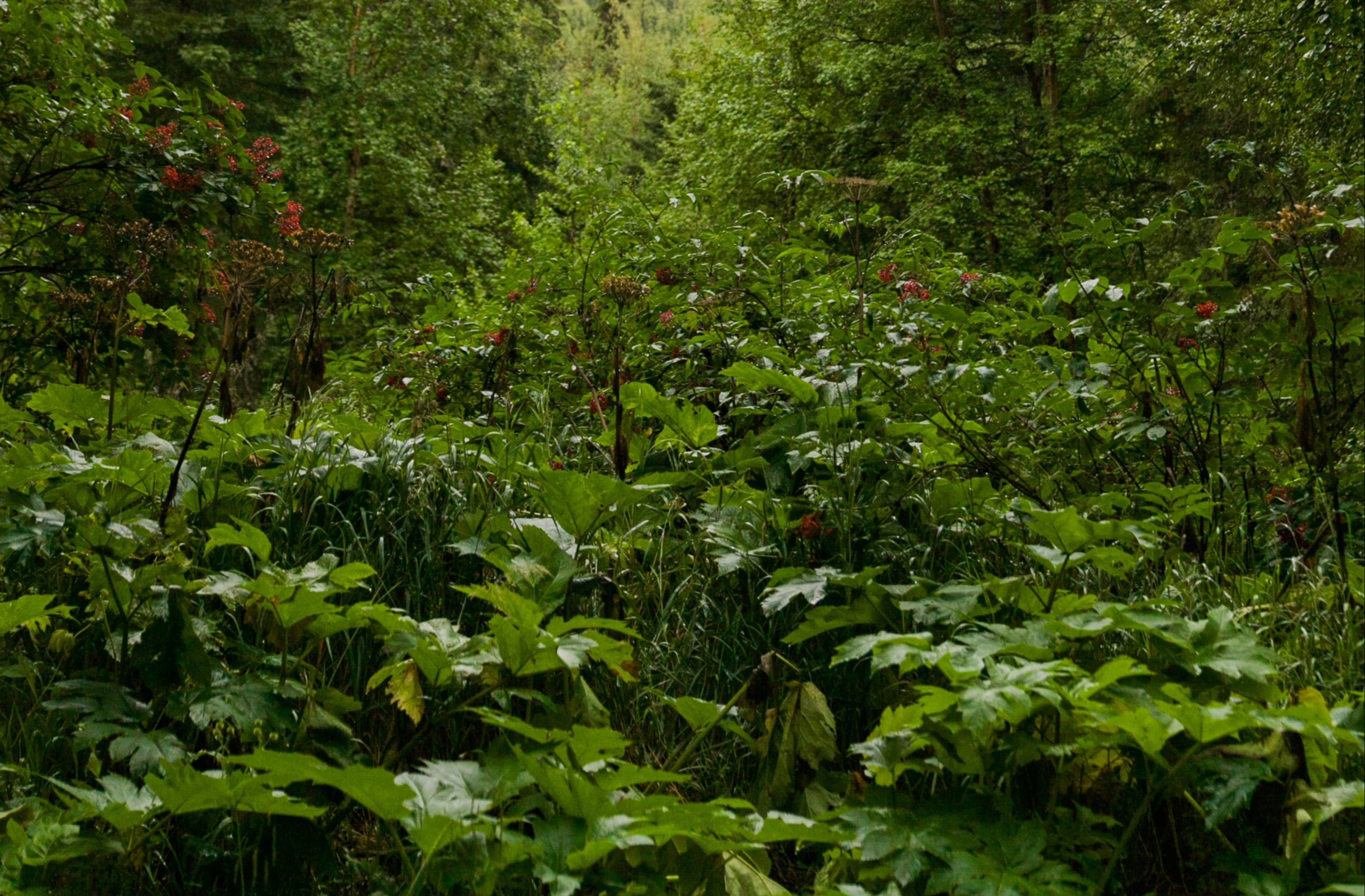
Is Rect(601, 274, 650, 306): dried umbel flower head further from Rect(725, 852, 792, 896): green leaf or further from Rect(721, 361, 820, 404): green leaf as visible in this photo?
Rect(725, 852, 792, 896): green leaf

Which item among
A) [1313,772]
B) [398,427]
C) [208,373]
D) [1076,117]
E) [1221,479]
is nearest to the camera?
[1313,772]

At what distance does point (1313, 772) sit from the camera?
1.86m

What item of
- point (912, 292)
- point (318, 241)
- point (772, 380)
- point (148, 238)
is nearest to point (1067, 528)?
point (772, 380)

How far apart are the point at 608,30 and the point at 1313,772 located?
1623 inches

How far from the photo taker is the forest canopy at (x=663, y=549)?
1.82 m

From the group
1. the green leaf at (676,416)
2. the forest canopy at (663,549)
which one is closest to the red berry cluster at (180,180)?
the forest canopy at (663,549)

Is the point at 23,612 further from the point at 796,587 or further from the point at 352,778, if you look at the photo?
the point at 796,587

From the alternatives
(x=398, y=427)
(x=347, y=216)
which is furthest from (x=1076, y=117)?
(x=398, y=427)

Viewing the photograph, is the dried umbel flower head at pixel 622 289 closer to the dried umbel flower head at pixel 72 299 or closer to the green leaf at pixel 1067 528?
the green leaf at pixel 1067 528

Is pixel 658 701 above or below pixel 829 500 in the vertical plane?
below

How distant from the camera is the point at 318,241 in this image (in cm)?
357

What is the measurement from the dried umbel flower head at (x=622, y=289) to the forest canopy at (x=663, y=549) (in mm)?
83

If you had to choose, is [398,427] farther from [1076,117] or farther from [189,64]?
[189,64]

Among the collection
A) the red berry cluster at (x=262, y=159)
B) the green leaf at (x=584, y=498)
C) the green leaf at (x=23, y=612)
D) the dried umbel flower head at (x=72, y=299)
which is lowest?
the green leaf at (x=23, y=612)
